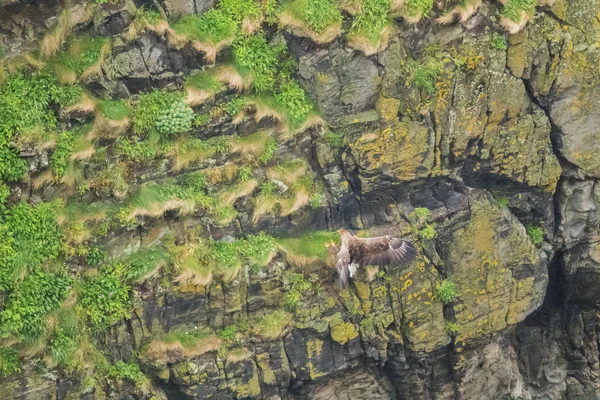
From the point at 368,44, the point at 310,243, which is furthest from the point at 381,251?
the point at 368,44

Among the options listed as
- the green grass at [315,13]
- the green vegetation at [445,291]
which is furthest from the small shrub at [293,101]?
the green vegetation at [445,291]

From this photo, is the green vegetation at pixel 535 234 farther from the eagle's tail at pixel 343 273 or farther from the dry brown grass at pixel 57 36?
the dry brown grass at pixel 57 36

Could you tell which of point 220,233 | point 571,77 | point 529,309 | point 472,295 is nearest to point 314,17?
point 220,233

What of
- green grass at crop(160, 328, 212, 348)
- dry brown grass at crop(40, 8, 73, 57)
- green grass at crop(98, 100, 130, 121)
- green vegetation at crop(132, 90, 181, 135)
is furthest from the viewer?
green grass at crop(160, 328, 212, 348)

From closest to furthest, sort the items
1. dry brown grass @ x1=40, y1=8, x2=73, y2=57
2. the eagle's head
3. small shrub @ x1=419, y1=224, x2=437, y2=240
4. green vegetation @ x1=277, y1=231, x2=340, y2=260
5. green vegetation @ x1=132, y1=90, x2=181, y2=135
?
dry brown grass @ x1=40, y1=8, x2=73, y2=57 < green vegetation @ x1=132, y1=90, x2=181, y2=135 < green vegetation @ x1=277, y1=231, x2=340, y2=260 < the eagle's head < small shrub @ x1=419, y1=224, x2=437, y2=240

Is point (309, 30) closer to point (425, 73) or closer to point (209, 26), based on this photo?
point (209, 26)

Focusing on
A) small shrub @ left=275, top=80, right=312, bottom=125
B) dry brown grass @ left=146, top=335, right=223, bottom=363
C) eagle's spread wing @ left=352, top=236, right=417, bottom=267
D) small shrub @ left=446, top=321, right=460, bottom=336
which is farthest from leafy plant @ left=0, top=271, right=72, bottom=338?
small shrub @ left=446, top=321, right=460, bottom=336

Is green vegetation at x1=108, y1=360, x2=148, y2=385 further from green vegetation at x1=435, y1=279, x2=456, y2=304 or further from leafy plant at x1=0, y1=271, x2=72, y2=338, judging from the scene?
green vegetation at x1=435, y1=279, x2=456, y2=304

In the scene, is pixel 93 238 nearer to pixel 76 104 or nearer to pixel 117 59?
pixel 76 104
